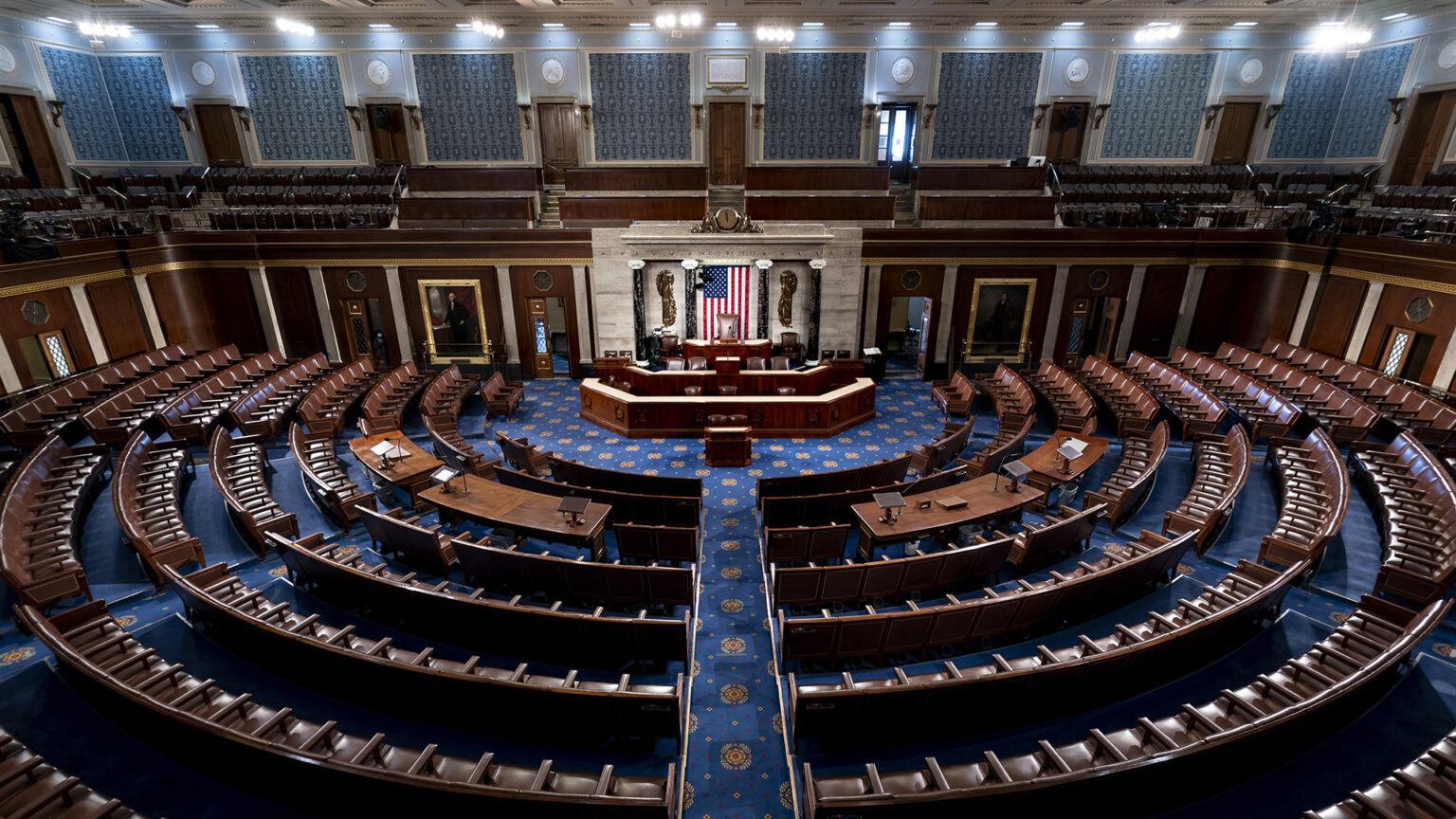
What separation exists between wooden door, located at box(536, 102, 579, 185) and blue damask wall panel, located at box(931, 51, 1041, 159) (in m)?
10.8

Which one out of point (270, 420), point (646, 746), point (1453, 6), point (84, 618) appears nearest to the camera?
point (646, 746)

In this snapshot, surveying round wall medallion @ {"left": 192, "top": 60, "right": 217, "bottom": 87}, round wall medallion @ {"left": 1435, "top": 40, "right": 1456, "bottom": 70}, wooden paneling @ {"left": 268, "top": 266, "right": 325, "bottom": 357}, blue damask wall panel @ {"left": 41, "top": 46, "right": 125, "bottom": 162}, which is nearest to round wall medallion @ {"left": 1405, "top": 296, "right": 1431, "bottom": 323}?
round wall medallion @ {"left": 1435, "top": 40, "right": 1456, "bottom": 70}

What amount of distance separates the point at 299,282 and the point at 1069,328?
66.2ft

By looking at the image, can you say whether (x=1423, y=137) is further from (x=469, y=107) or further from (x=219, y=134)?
(x=219, y=134)

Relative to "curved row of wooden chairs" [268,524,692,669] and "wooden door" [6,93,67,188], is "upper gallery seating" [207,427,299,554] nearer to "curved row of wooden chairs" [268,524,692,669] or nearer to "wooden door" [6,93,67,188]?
"curved row of wooden chairs" [268,524,692,669]

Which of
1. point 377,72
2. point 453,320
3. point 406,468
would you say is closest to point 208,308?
point 453,320

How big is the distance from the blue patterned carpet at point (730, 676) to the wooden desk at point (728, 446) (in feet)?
→ 3.31

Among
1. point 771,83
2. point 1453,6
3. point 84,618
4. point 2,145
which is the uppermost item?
point 1453,6

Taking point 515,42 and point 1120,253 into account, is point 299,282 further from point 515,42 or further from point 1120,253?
point 1120,253

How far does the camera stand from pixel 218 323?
625 inches

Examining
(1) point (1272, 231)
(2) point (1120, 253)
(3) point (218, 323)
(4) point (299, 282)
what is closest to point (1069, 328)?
(2) point (1120, 253)

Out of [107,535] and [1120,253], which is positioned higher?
[1120,253]

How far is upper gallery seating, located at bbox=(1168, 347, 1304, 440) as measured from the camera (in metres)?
10.5

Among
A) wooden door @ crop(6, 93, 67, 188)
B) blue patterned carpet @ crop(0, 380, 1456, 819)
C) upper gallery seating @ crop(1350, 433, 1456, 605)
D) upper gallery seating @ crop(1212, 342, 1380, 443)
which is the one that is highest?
wooden door @ crop(6, 93, 67, 188)
